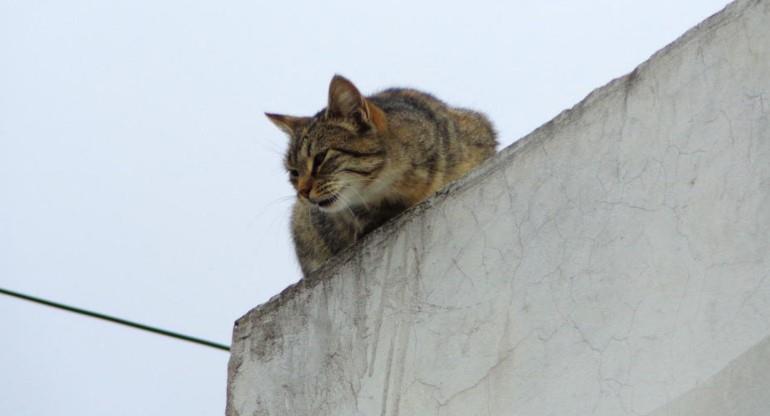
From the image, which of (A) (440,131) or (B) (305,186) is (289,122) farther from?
(A) (440,131)

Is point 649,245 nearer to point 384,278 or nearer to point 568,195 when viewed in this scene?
point 568,195

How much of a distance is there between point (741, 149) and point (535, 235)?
0.70 meters

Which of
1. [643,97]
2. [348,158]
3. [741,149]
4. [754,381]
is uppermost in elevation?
[348,158]

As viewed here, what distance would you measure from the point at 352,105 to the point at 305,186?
0.39 meters

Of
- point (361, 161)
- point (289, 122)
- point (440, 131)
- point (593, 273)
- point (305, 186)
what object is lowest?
point (593, 273)

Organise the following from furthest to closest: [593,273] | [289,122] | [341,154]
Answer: [289,122] → [341,154] → [593,273]

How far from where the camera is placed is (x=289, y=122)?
5887 mm

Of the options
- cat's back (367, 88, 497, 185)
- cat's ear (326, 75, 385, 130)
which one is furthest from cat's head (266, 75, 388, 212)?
cat's back (367, 88, 497, 185)

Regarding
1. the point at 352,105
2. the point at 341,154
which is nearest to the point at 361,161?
the point at 341,154

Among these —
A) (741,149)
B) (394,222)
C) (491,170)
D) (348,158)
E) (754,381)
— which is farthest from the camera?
(348,158)

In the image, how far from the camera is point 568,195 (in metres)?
4.05

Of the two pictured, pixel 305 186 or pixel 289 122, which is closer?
pixel 305 186

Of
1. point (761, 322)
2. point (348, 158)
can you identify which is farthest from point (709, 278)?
point (348, 158)

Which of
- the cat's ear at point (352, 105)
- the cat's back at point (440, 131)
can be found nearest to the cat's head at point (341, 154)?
the cat's ear at point (352, 105)
